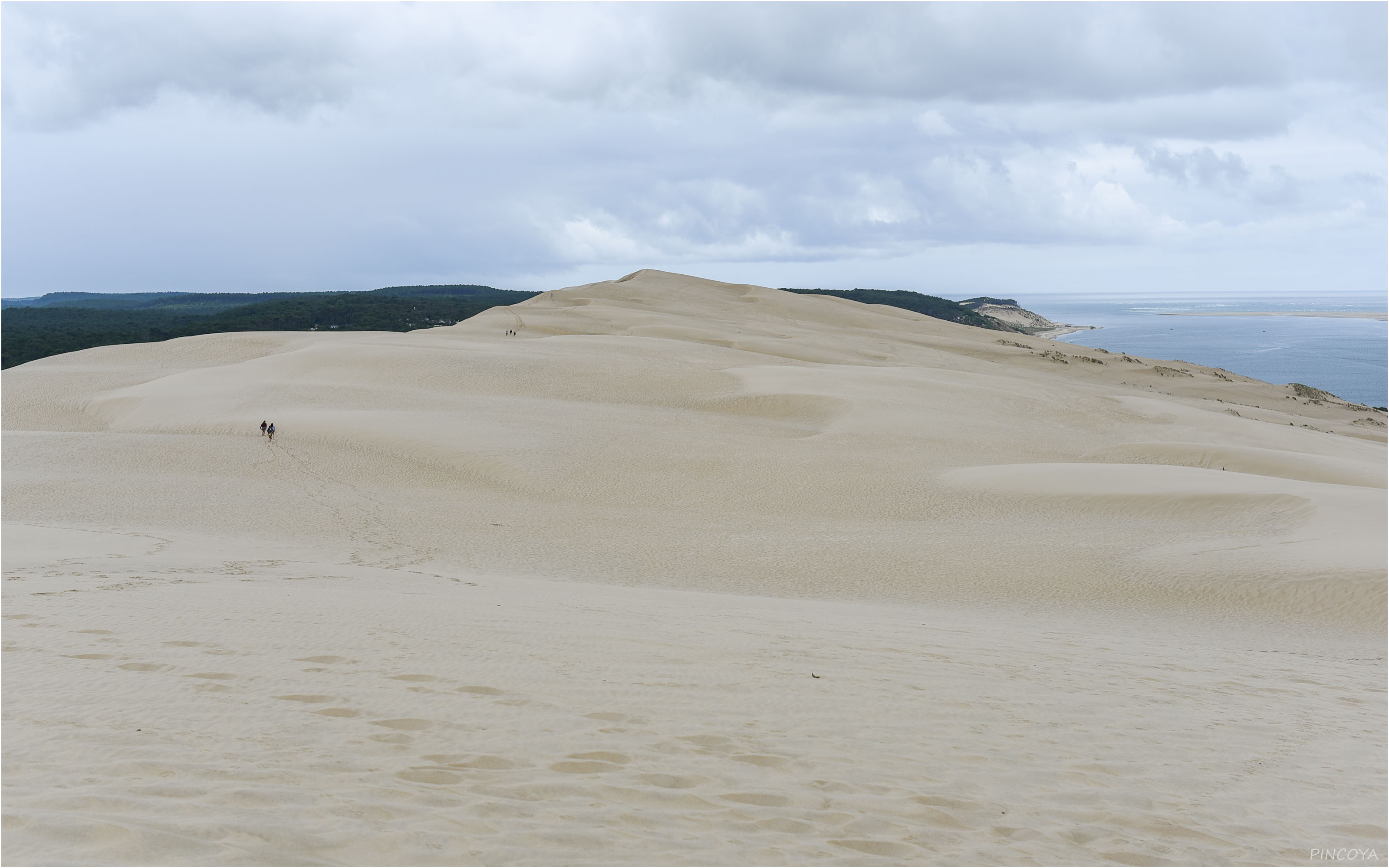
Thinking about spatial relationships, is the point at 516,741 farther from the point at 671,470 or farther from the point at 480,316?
the point at 480,316

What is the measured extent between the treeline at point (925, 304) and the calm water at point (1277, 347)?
1020 cm

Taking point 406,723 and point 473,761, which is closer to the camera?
point 473,761

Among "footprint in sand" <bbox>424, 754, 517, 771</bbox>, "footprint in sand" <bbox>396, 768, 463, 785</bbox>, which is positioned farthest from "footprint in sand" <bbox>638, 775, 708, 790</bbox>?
"footprint in sand" <bbox>396, 768, 463, 785</bbox>

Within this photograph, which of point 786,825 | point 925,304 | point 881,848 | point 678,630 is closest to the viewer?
point 881,848

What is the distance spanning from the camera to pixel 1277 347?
112 m

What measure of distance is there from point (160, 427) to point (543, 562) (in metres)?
15.8

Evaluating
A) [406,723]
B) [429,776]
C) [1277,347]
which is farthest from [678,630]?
[1277,347]

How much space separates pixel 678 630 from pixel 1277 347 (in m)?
126

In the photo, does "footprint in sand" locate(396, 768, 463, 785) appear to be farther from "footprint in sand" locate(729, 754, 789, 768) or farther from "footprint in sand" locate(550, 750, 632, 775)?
"footprint in sand" locate(729, 754, 789, 768)

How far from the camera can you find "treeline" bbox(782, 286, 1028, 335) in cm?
10450

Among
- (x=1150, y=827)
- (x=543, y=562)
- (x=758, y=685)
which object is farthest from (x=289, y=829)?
(x=543, y=562)

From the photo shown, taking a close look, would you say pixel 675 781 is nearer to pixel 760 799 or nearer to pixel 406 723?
pixel 760 799

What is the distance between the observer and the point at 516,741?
17.7 ft

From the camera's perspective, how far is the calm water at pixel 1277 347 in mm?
75938
